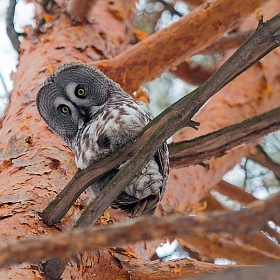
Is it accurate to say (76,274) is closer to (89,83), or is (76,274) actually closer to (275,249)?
(89,83)

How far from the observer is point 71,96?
1577 mm

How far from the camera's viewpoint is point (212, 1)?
1.96 metres

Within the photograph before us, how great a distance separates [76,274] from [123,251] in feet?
0.61

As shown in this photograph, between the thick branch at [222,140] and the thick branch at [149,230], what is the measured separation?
29.3 inches

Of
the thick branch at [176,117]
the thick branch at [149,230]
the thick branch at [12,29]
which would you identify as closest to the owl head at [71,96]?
the thick branch at [176,117]

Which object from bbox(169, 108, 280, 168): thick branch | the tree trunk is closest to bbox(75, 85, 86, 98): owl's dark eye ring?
the tree trunk

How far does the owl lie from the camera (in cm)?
130

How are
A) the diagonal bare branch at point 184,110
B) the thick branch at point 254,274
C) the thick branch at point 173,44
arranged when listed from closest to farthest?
1. the thick branch at point 254,274
2. the diagonal bare branch at point 184,110
3. the thick branch at point 173,44

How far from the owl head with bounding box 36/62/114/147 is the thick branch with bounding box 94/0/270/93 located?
25cm

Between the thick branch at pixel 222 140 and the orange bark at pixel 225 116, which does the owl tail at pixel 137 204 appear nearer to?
the thick branch at pixel 222 140

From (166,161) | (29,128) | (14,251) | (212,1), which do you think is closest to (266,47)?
(166,161)

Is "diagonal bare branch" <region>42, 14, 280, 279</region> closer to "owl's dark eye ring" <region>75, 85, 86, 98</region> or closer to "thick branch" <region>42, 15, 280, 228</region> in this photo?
"thick branch" <region>42, 15, 280, 228</region>

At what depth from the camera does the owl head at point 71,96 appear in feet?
5.09

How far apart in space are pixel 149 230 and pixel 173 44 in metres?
1.63
